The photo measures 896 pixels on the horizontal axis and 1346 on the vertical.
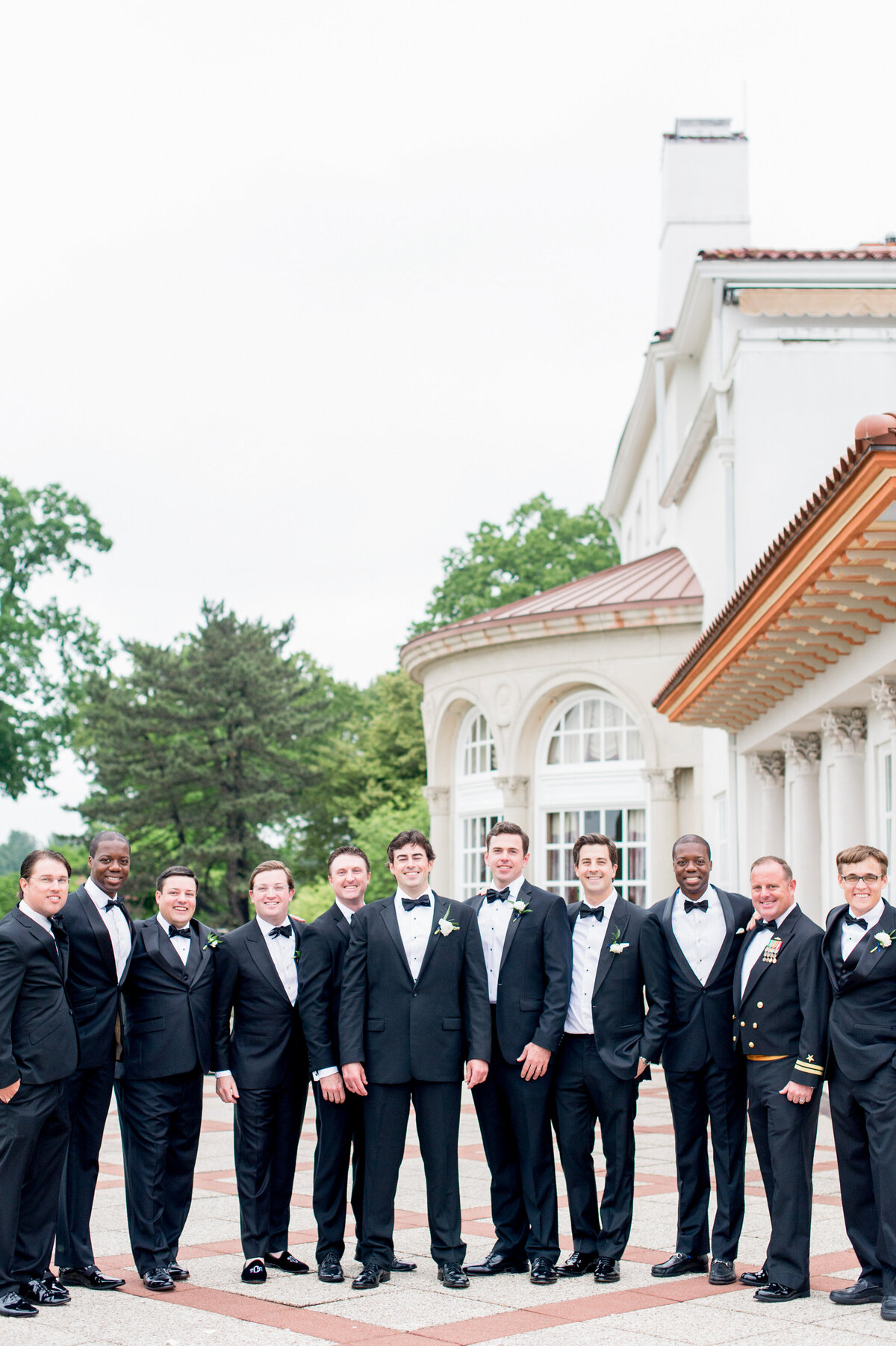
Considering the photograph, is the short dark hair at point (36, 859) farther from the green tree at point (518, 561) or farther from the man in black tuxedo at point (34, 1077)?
the green tree at point (518, 561)

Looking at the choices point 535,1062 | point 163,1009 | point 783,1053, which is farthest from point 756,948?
point 163,1009

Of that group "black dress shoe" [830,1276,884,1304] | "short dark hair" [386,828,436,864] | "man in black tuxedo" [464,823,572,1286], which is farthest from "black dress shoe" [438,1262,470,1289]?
"short dark hair" [386,828,436,864]

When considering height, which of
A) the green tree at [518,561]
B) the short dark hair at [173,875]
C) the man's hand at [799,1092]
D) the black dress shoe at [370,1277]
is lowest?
the black dress shoe at [370,1277]

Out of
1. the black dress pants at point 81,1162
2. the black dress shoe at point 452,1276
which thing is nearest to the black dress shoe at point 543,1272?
the black dress shoe at point 452,1276

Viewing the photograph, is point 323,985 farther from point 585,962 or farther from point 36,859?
point 36,859

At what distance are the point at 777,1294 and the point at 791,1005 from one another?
3.78 feet

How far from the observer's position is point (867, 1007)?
19.7ft

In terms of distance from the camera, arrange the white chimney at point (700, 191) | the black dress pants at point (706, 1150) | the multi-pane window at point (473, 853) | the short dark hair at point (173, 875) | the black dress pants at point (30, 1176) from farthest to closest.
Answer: the white chimney at point (700, 191) → the multi-pane window at point (473, 853) → the short dark hair at point (173, 875) → the black dress pants at point (706, 1150) → the black dress pants at point (30, 1176)

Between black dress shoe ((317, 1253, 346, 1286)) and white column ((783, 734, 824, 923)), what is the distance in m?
9.68

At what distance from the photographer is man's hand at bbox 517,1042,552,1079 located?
6418 millimetres

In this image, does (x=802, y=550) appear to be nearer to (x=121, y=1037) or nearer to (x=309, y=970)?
(x=309, y=970)

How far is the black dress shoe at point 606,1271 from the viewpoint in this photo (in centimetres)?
628

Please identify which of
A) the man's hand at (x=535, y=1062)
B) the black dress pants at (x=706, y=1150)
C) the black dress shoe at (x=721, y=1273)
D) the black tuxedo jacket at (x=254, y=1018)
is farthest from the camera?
the black tuxedo jacket at (x=254, y=1018)

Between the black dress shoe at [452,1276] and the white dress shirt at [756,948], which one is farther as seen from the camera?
the white dress shirt at [756,948]
